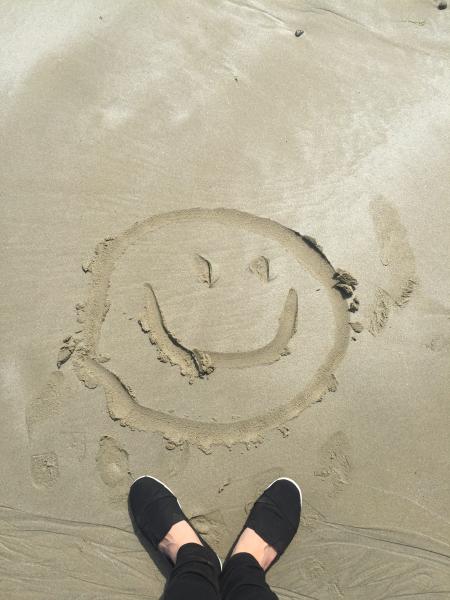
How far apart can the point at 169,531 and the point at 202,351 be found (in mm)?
1013

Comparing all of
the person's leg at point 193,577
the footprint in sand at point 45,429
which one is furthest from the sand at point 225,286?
the person's leg at point 193,577

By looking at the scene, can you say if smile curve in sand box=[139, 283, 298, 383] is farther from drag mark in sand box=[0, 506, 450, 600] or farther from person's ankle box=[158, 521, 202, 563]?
drag mark in sand box=[0, 506, 450, 600]

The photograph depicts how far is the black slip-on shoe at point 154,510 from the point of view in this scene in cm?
237

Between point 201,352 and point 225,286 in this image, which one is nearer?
point 201,352

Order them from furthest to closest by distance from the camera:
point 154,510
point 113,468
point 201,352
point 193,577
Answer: point 201,352 → point 113,468 → point 154,510 → point 193,577

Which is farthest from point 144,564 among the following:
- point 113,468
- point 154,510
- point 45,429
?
point 45,429

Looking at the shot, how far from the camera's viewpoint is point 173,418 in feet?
8.25

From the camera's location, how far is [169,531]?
2.39 metres

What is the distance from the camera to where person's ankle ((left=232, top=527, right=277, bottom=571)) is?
2.38m

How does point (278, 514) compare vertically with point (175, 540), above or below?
above

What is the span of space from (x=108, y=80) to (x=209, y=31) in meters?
0.82

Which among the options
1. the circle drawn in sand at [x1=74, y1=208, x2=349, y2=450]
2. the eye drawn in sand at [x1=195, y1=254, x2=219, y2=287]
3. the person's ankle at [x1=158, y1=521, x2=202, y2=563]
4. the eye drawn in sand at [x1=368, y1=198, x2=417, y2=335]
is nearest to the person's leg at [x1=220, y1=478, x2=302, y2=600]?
the person's ankle at [x1=158, y1=521, x2=202, y2=563]

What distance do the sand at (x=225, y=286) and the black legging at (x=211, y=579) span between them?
0.17m

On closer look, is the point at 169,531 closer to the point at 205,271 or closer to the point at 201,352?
the point at 201,352
